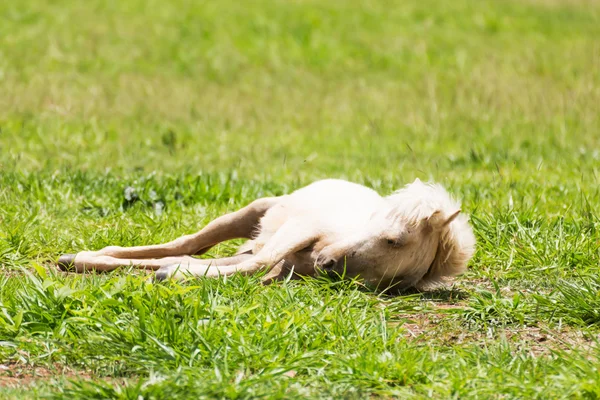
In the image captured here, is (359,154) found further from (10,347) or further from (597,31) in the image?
(597,31)

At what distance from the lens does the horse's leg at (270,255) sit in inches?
206

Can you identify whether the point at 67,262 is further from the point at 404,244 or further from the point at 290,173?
the point at 290,173

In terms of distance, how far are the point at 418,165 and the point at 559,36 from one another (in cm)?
903

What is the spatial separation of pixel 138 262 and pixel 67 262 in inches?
17.2

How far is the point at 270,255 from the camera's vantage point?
5352mm

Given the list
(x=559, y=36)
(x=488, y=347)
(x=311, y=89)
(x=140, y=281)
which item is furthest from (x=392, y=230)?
(x=559, y=36)

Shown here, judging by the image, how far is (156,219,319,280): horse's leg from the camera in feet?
17.1

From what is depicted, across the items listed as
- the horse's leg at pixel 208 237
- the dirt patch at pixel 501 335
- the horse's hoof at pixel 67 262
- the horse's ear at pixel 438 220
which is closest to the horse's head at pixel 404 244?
the horse's ear at pixel 438 220

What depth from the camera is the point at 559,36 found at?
17516 mm

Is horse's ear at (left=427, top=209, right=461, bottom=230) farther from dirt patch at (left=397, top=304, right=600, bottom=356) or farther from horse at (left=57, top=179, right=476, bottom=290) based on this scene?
dirt patch at (left=397, top=304, right=600, bottom=356)

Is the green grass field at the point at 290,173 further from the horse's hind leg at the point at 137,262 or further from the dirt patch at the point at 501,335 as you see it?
the horse's hind leg at the point at 137,262

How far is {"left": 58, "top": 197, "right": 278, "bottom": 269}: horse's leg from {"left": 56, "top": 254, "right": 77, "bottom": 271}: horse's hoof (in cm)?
17

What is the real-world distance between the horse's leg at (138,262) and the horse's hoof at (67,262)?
0.06 feet

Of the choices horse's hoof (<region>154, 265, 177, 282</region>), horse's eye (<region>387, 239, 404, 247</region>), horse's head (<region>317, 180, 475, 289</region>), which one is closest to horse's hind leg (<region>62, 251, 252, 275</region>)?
horse's hoof (<region>154, 265, 177, 282</region>)
